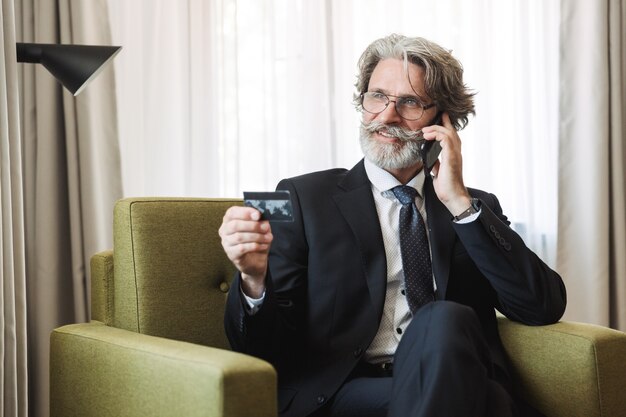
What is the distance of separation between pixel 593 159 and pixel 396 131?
1591 mm

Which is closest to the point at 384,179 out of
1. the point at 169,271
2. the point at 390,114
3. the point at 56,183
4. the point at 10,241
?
the point at 390,114

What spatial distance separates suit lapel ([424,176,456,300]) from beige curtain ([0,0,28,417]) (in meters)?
1.15

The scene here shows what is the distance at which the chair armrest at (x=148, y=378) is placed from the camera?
137 centimetres

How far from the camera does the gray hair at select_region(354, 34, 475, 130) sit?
7.01ft

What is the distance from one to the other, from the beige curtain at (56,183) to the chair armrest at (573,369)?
1578mm

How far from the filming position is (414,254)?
199 centimetres

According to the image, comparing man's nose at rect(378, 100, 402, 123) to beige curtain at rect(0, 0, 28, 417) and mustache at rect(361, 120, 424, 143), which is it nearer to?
mustache at rect(361, 120, 424, 143)

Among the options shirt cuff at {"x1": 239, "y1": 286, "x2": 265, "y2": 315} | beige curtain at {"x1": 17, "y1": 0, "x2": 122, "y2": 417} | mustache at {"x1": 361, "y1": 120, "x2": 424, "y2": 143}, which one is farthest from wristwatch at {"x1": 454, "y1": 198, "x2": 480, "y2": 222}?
beige curtain at {"x1": 17, "y1": 0, "x2": 122, "y2": 417}

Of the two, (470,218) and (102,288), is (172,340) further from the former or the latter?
(470,218)

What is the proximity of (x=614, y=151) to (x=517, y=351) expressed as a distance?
5.62ft

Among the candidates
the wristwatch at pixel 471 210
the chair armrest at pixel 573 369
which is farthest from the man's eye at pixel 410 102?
the chair armrest at pixel 573 369

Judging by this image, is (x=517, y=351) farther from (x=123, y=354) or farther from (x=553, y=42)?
(x=553, y=42)

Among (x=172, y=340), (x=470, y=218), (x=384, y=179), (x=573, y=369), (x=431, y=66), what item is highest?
(x=431, y=66)

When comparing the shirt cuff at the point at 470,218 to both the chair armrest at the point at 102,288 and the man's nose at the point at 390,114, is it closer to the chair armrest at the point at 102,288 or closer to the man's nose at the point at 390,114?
the man's nose at the point at 390,114
